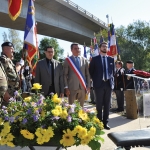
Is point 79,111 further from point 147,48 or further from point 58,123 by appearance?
point 147,48

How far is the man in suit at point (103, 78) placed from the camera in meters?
4.90

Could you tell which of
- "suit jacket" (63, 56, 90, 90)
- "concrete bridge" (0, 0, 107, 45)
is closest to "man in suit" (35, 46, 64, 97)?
"suit jacket" (63, 56, 90, 90)

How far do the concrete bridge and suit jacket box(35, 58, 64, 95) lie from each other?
15.6m

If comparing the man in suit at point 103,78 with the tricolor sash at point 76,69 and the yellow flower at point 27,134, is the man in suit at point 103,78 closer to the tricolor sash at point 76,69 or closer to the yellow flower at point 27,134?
the tricolor sash at point 76,69

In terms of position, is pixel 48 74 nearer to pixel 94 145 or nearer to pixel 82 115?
pixel 82 115

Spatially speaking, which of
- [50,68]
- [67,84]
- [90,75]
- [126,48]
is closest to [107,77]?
[90,75]

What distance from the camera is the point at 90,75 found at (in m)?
5.14

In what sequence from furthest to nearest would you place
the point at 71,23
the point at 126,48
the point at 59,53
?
the point at 59,53, the point at 126,48, the point at 71,23

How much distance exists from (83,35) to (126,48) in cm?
615

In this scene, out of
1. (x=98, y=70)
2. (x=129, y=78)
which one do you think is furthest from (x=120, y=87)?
(x=98, y=70)

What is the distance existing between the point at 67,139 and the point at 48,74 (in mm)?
2223

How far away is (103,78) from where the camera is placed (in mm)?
4875

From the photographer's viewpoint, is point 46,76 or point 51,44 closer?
point 46,76

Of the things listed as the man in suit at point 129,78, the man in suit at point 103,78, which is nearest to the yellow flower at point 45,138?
the man in suit at point 103,78
